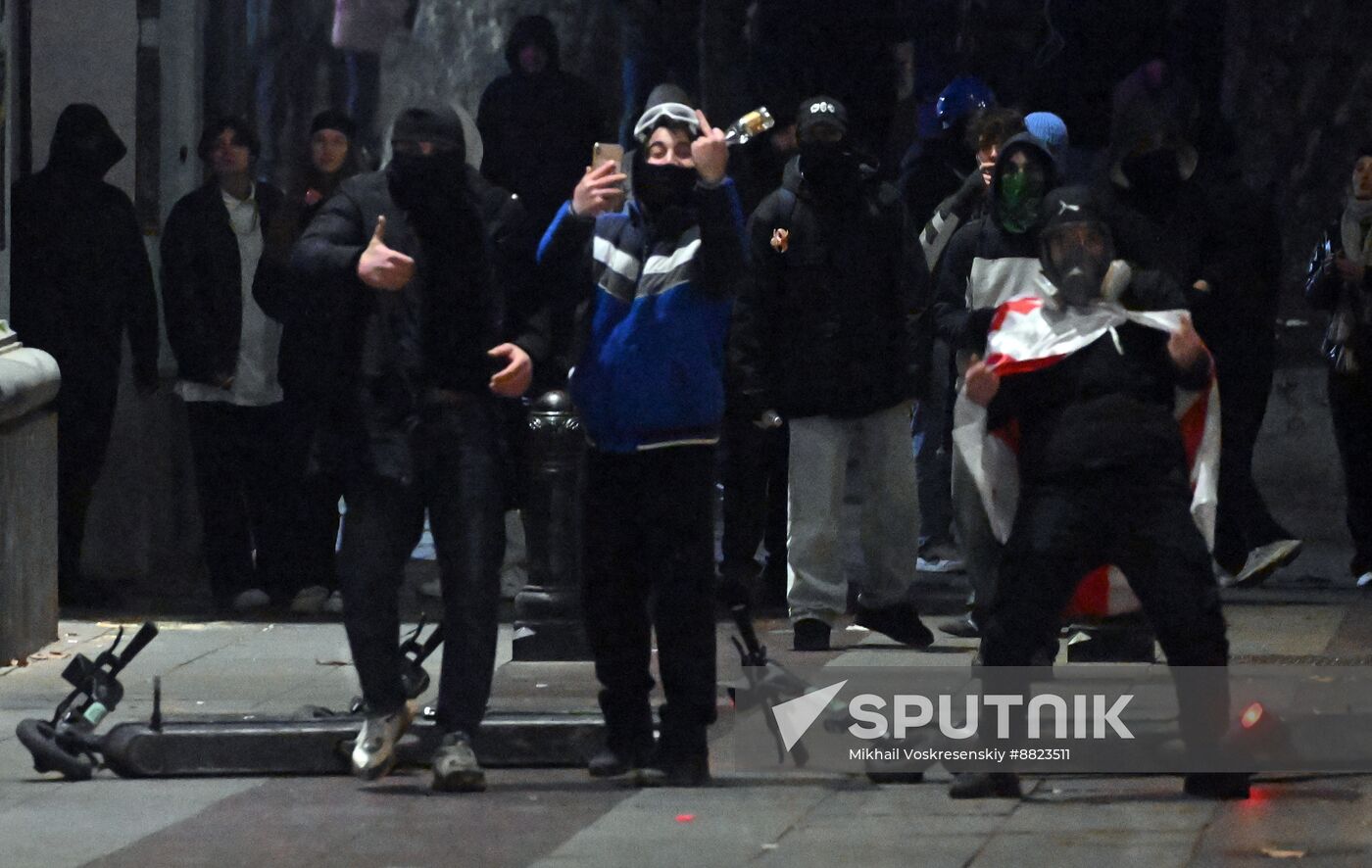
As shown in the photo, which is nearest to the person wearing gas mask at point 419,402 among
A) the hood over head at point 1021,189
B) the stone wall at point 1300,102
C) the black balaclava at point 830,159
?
the hood over head at point 1021,189

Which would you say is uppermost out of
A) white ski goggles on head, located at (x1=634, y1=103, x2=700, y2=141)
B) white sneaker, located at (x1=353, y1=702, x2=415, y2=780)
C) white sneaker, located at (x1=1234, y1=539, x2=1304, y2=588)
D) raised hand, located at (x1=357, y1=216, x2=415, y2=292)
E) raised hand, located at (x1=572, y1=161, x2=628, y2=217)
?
white ski goggles on head, located at (x1=634, y1=103, x2=700, y2=141)

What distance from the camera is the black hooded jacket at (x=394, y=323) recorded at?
8781 millimetres

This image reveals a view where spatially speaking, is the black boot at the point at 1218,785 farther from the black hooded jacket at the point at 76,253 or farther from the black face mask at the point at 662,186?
the black hooded jacket at the point at 76,253

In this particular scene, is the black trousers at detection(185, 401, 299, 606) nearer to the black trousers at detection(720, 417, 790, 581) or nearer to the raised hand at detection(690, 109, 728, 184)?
the black trousers at detection(720, 417, 790, 581)

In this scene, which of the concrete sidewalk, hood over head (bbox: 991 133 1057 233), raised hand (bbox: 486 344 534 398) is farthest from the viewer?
hood over head (bbox: 991 133 1057 233)

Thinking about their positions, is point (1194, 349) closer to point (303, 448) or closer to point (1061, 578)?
point (1061, 578)

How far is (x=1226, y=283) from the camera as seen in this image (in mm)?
13062

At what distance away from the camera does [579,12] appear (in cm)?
1512

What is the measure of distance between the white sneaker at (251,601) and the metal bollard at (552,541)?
2.11m

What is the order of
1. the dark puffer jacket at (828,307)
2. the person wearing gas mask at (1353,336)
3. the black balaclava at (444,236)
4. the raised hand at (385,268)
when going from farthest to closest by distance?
the person wearing gas mask at (1353,336), the dark puffer jacket at (828,307), the black balaclava at (444,236), the raised hand at (385,268)

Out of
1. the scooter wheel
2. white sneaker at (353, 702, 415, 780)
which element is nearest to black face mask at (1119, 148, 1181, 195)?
white sneaker at (353, 702, 415, 780)

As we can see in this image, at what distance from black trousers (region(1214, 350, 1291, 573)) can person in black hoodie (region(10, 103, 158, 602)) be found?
15.0 feet

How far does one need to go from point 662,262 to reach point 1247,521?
204 inches

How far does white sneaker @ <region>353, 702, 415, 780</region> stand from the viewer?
28.7 ft
